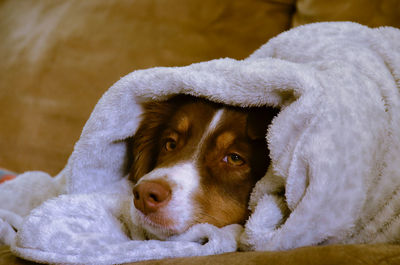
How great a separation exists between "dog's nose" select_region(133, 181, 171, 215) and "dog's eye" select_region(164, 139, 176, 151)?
326 mm

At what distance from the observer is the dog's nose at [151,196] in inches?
42.8

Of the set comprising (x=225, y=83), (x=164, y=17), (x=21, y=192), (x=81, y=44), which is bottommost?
(x=21, y=192)

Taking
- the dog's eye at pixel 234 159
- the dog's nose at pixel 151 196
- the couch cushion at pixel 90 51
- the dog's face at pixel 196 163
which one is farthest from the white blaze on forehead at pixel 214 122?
the couch cushion at pixel 90 51

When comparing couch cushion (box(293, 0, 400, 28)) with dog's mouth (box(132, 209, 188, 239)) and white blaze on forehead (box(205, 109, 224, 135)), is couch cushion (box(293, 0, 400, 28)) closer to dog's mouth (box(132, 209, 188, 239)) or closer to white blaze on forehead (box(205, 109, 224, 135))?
white blaze on forehead (box(205, 109, 224, 135))

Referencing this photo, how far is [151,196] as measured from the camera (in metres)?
1.09

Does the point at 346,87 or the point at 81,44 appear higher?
the point at 346,87

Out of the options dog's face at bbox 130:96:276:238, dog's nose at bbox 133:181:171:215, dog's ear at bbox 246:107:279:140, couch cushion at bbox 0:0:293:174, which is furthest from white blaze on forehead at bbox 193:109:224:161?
couch cushion at bbox 0:0:293:174

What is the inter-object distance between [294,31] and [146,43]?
3.14 ft

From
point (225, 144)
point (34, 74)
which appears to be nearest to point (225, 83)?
point (225, 144)

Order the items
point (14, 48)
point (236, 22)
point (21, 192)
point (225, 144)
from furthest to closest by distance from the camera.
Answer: point (14, 48)
point (236, 22)
point (21, 192)
point (225, 144)

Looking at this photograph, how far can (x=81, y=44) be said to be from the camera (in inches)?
87.0

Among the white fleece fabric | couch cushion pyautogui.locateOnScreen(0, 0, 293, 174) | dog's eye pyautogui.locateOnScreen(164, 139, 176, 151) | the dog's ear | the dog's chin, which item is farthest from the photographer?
couch cushion pyautogui.locateOnScreen(0, 0, 293, 174)

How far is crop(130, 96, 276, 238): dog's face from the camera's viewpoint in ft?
3.61

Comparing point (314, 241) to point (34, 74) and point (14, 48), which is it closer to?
point (34, 74)
